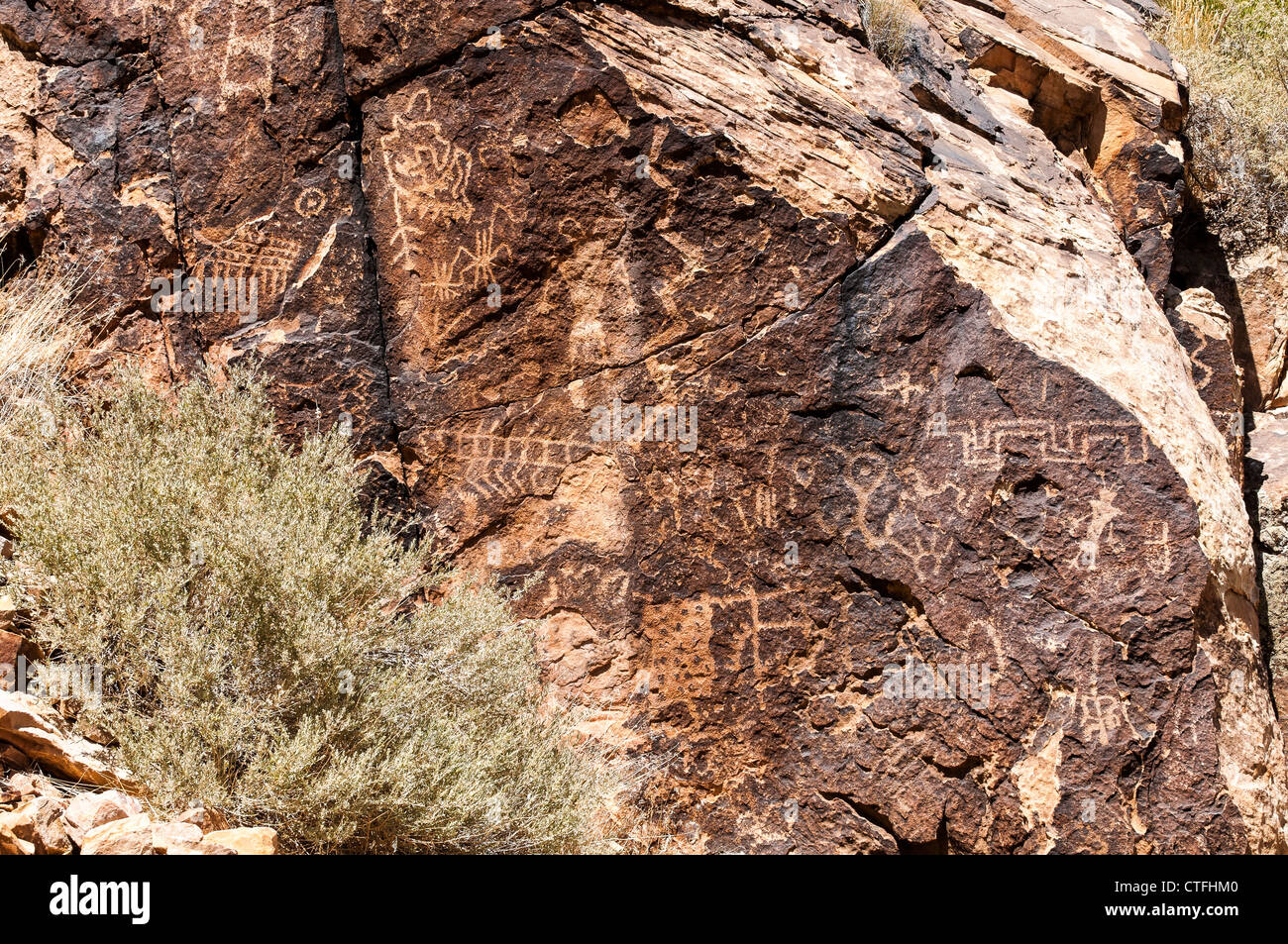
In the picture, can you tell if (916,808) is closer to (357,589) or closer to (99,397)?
(357,589)

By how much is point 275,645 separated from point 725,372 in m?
2.02

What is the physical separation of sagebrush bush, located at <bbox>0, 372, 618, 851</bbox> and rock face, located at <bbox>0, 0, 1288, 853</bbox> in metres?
0.40

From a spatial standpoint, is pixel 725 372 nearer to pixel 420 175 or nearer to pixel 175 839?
pixel 420 175

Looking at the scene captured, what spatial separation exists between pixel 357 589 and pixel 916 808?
2.25 m

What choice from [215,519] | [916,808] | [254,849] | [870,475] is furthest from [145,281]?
[916,808]

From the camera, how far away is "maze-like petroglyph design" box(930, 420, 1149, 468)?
4.13 meters

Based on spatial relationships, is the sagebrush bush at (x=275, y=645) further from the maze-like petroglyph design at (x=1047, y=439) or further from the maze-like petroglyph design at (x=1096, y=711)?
the maze-like petroglyph design at (x=1047, y=439)

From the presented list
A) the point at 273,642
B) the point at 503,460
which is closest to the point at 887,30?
the point at 503,460

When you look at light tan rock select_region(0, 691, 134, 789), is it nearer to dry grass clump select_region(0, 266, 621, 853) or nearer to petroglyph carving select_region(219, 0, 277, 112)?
dry grass clump select_region(0, 266, 621, 853)

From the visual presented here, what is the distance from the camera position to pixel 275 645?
11.4ft

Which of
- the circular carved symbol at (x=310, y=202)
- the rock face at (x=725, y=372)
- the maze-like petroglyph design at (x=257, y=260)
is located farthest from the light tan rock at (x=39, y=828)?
the circular carved symbol at (x=310, y=202)

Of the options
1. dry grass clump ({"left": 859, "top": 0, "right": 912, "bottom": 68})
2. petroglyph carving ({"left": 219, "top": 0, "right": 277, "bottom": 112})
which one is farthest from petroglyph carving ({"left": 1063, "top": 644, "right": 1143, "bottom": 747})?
petroglyph carving ({"left": 219, "top": 0, "right": 277, "bottom": 112})

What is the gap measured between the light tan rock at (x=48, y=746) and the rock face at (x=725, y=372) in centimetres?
169

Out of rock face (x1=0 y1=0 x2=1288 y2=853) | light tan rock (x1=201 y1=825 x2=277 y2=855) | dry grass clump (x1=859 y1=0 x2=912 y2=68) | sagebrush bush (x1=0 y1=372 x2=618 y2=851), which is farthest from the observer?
dry grass clump (x1=859 y1=0 x2=912 y2=68)
